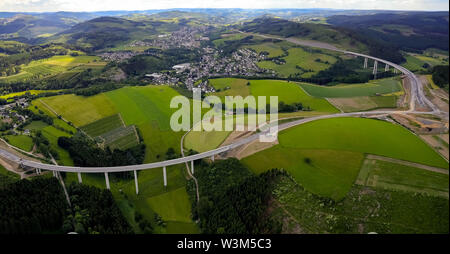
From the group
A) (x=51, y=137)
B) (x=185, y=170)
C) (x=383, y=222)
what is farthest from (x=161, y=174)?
(x=383, y=222)

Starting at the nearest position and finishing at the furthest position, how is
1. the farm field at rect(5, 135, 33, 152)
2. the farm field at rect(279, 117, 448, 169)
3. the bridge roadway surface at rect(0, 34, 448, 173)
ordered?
the farm field at rect(279, 117, 448, 169) → the bridge roadway surface at rect(0, 34, 448, 173) → the farm field at rect(5, 135, 33, 152)

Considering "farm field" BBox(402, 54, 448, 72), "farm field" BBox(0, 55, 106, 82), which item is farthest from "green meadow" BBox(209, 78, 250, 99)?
"farm field" BBox(402, 54, 448, 72)

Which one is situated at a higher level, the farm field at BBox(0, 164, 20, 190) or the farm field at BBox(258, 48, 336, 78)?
the farm field at BBox(258, 48, 336, 78)

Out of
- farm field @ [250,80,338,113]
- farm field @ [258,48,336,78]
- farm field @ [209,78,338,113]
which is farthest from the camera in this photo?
farm field @ [258,48,336,78]

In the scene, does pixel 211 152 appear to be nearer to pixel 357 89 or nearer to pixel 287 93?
pixel 287 93

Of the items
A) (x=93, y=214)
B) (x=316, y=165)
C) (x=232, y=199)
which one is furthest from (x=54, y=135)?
(x=316, y=165)

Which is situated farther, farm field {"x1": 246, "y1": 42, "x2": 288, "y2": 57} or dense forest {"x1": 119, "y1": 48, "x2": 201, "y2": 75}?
farm field {"x1": 246, "y1": 42, "x2": 288, "y2": 57}

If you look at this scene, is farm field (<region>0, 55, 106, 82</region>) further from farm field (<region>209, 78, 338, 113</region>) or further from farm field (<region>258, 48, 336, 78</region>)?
farm field (<region>258, 48, 336, 78</region>)
